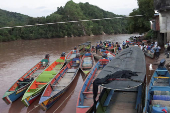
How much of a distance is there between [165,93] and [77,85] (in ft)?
19.4

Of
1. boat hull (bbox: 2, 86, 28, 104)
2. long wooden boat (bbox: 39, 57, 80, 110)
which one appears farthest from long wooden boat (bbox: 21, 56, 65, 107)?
boat hull (bbox: 2, 86, 28, 104)

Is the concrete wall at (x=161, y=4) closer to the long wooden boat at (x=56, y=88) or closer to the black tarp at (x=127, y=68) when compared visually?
the black tarp at (x=127, y=68)

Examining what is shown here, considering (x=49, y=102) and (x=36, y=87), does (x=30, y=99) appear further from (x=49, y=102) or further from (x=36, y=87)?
(x=36, y=87)

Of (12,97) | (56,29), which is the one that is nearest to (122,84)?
(12,97)

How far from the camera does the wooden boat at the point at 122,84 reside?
17.5 ft

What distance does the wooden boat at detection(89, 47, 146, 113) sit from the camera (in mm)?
5332

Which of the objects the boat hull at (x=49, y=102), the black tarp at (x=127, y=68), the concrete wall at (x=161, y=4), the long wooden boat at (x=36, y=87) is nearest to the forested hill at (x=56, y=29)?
the long wooden boat at (x=36, y=87)

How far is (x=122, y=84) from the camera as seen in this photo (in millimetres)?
5223

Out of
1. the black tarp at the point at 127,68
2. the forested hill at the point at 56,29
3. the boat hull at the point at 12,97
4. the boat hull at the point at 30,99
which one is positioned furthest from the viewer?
the forested hill at the point at 56,29

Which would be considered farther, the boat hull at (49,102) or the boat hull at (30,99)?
the boat hull at (30,99)

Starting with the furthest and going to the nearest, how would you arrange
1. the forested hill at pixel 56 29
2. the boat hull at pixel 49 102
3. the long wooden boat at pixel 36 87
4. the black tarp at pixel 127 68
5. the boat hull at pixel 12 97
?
1. the forested hill at pixel 56 29
2. the boat hull at pixel 12 97
3. the long wooden boat at pixel 36 87
4. the boat hull at pixel 49 102
5. the black tarp at pixel 127 68

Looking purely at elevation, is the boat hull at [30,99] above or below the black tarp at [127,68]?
below

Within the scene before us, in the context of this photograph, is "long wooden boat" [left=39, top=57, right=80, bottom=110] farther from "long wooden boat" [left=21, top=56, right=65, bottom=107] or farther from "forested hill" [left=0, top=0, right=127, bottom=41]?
"forested hill" [left=0, top=0, right=127, bottom=41]

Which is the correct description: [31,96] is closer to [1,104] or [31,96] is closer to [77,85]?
[1,104]
